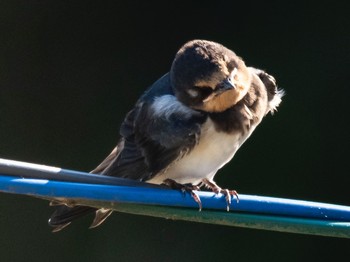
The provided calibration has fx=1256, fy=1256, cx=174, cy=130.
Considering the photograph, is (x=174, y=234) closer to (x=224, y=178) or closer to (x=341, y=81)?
(x=224, y=178)

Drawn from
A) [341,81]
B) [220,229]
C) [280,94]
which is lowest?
[220,229]

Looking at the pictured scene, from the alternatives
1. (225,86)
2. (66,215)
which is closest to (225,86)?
(225,86)

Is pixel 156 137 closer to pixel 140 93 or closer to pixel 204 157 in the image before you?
pixel 204 157

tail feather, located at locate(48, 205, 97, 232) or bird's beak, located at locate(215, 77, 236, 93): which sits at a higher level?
bird's beak, located at locate(215, 77, 236, 93)

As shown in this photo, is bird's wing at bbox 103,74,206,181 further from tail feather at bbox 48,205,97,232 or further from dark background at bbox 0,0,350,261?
dark background at bbox 0,0,350,261

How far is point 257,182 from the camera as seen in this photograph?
164 inches

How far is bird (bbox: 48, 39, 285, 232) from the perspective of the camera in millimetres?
2701

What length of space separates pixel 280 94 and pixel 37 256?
1313mm

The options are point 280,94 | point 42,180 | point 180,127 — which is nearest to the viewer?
point 42,180

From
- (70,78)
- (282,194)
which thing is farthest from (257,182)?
(70,78)

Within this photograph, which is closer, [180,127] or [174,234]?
[180,127]

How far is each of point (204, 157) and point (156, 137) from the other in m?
0.11

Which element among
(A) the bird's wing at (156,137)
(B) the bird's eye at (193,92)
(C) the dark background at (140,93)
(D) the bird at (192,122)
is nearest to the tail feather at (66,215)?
(D) the bird at (192,122)

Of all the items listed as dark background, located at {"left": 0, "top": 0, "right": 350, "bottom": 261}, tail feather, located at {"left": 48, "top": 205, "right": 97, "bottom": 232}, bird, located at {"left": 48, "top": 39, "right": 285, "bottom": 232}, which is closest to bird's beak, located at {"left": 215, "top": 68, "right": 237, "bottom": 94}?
bird, located at {"left": 48, "top": 39, "right": 285, "bottom": 232}
